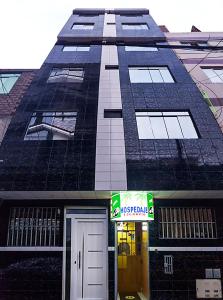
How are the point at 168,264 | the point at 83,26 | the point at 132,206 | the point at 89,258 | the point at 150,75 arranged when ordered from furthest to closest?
1. the point at 83,26
2. the point at 150,75
3. the point at 89,258
4. the point at 168,264
5. the point at 132,206

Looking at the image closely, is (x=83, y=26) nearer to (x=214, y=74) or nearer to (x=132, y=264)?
(x=214, y=74)

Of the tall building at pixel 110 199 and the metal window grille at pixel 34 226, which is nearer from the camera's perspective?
the tall building at pixel 110 199

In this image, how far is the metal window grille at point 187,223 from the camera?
10102 mm

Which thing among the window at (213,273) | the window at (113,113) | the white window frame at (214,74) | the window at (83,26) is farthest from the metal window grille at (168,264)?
the window at (83,26)

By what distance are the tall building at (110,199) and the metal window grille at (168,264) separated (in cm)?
3

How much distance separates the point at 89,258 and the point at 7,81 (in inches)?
413

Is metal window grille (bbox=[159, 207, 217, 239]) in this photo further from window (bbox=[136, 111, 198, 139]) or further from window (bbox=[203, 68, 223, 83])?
window (bbox=[203, 68, 223, 83])

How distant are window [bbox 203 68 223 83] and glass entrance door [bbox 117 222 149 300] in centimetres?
844

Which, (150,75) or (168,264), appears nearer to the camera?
(168,264)

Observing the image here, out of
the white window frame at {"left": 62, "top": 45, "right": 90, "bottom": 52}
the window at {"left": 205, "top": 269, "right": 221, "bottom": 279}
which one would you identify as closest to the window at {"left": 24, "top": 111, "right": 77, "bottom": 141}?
the window at {"left": 205, "top": 269, "right": 221, "bottom": 279}

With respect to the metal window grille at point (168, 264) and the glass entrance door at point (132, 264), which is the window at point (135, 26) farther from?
the metal window grille at point (168, 264)

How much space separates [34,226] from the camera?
10.2 meters

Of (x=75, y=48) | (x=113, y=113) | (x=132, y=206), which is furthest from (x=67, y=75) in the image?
(x=132, y=206)

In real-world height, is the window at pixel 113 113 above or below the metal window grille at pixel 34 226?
above
